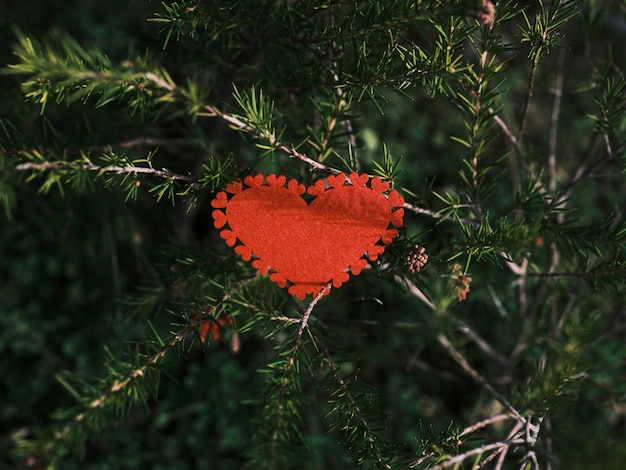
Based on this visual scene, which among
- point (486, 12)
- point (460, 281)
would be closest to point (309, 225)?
point (460, 281)

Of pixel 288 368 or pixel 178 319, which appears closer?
pixel 288 368

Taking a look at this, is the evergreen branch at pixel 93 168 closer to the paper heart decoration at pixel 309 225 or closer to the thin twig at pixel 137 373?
the paper heart decoration at pixel 309 225

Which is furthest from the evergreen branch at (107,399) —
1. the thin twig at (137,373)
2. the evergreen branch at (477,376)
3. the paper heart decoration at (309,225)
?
the evergreen branch at (477,376)

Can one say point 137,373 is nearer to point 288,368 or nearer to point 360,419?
point 288,368

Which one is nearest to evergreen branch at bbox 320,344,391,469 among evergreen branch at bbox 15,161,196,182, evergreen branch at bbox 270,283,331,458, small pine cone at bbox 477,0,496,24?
evergreen branch at bbox 270,283,331,458

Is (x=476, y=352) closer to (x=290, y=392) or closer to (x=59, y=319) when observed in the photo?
(x=290, y=392)

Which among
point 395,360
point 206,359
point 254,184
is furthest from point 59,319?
point 254,184
